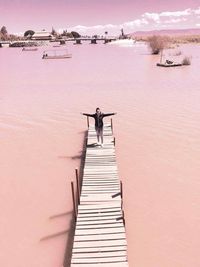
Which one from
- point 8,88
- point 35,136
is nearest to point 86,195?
point 35,136

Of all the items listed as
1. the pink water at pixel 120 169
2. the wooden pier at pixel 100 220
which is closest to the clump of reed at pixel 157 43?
the pink water at pixel 120 169

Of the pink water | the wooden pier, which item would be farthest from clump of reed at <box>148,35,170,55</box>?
the wooden pier

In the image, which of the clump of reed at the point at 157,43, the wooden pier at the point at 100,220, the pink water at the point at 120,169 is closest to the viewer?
the wooden pier at the point at 100,220

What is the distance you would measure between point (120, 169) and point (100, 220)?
233 inches

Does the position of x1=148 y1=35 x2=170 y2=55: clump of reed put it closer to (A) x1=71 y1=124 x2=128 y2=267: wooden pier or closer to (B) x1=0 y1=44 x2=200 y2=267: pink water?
(B) x1=0 y1=44 x2=200 y2=267: pink water

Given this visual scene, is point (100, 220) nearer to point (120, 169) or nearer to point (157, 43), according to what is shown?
point (120, 169)

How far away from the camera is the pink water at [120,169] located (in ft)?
41.0

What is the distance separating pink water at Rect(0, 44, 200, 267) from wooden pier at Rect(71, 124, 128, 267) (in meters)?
1.01

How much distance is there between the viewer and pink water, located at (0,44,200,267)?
1251 cm

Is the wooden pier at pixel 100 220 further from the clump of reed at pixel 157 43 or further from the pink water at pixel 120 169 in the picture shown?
the clump of reed at pixel 157 43

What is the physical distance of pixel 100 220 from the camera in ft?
40.3

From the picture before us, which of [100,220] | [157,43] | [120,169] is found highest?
[157,43]

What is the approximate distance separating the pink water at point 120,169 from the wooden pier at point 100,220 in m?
1.01

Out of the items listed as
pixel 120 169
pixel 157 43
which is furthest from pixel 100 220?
pixel 157 43
